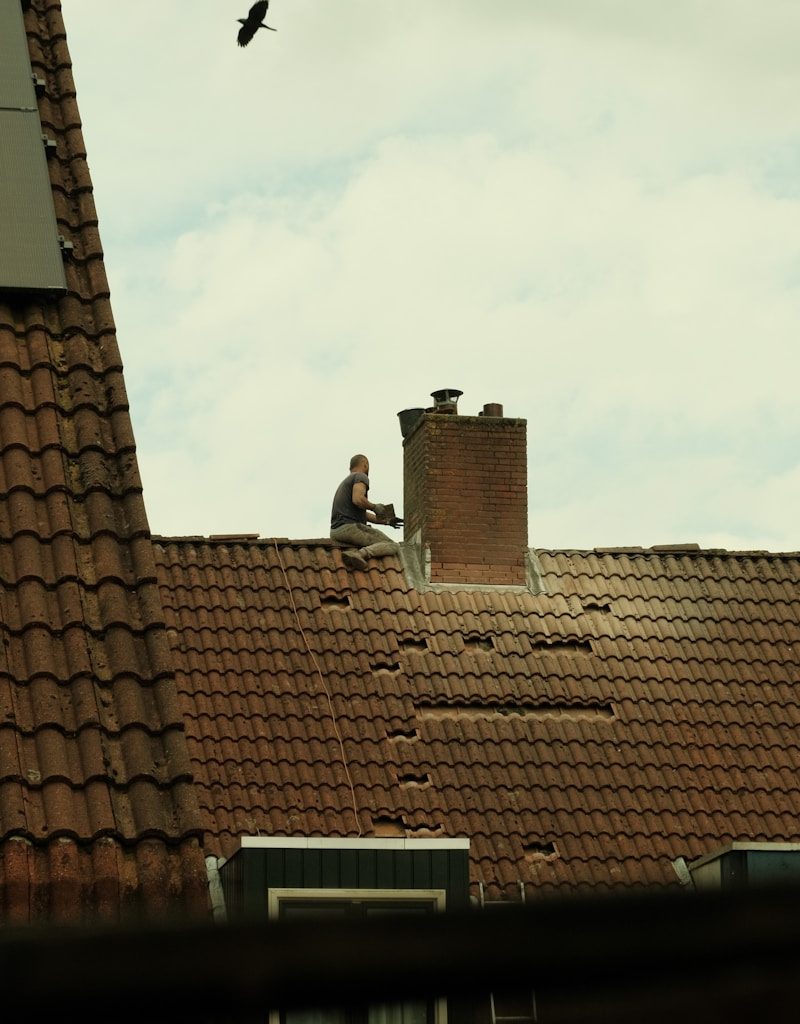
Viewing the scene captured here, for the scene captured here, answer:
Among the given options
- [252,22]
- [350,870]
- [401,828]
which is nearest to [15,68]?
[252,22]

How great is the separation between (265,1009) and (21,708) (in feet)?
14.4

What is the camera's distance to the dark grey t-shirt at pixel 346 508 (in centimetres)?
1900

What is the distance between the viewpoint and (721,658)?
59.5 ft

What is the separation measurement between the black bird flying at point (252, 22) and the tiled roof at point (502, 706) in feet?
23.2

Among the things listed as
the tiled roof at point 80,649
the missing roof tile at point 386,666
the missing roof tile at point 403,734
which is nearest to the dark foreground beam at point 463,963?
the tiled roof at point 80,649

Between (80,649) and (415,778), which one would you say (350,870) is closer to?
A: (415,778)

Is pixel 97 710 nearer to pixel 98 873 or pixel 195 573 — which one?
pixel 98 873

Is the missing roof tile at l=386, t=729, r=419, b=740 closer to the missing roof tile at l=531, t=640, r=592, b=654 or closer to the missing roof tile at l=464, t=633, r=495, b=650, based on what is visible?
the missing roof tile at l=464, t=633, r=495, b=650

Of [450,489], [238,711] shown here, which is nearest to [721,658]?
[450,489]

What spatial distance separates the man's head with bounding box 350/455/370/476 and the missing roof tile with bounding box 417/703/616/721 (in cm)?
381

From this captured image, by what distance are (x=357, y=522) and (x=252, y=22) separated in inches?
366

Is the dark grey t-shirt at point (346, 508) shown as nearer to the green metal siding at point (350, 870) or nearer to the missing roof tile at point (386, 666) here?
the missing roof tile at point (386, 666)

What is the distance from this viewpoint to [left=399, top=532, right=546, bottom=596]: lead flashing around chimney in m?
18.4

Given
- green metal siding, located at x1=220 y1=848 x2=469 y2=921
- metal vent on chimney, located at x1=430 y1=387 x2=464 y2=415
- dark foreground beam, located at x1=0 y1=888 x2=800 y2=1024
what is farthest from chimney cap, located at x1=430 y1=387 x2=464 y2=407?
dark foreground beam, located at x1=0 y1=888 x2=800 y2=1024
